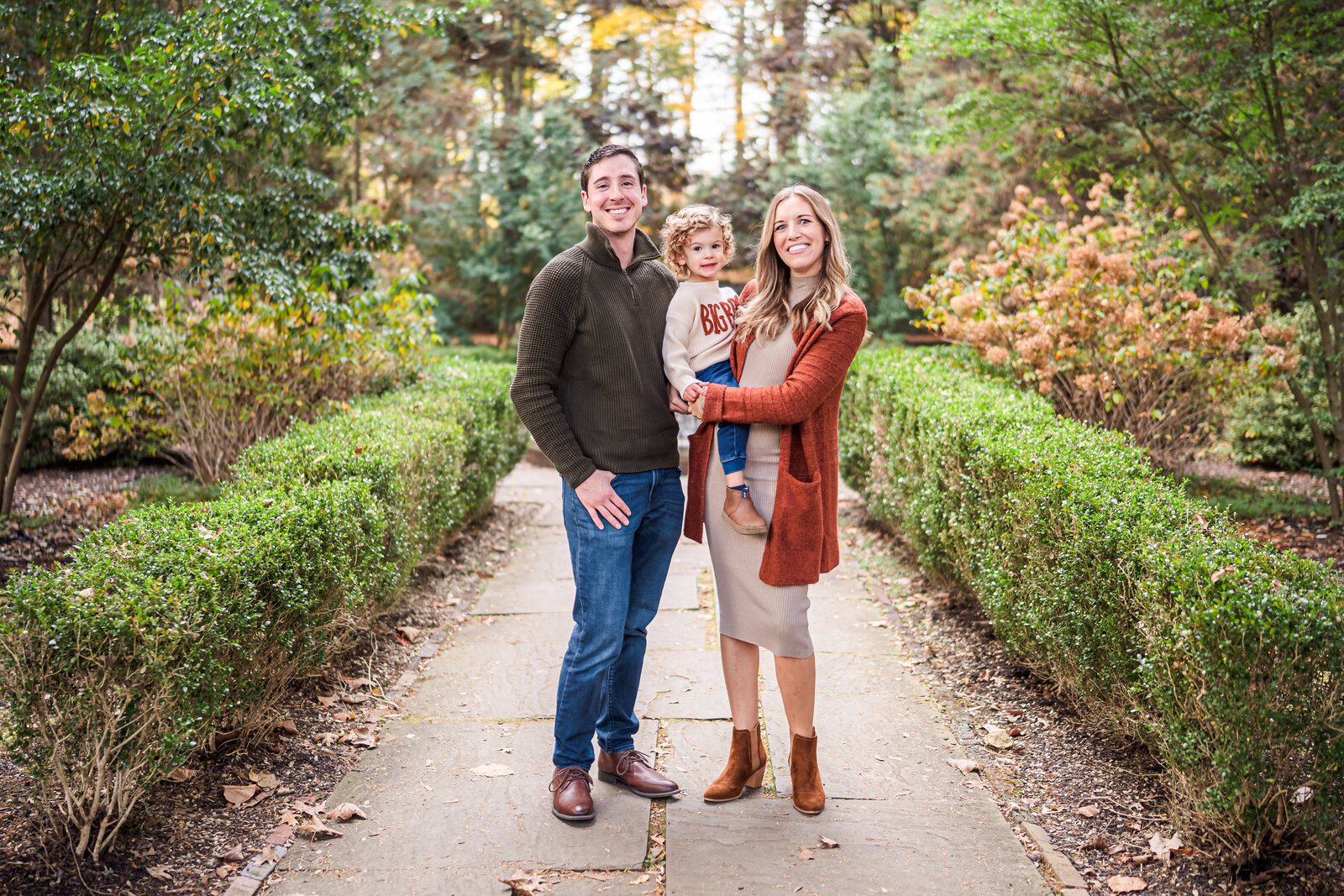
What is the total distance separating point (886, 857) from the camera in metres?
2.87

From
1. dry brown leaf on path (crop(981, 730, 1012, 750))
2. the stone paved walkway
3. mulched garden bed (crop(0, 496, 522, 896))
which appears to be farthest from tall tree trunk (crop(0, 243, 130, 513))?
dry brown leaf on path (crop(981, 730, 1012, 750))

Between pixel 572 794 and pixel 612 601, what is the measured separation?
0.64 meters

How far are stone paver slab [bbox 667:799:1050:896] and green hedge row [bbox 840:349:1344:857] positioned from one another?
1.89ft

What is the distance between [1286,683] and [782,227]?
1900mm

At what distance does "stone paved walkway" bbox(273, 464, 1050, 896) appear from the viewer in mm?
2766

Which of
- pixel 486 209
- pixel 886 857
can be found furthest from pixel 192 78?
pixel 486 209

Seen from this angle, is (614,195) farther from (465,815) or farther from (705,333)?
(465,815)

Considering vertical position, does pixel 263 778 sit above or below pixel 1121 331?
below

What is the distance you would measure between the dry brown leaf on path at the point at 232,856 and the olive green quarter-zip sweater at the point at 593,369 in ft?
4.82

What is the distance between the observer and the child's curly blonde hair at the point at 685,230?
3.03 m

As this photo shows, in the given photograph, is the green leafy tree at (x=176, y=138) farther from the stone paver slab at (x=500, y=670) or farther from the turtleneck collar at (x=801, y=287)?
the turtleneck collar at (x=801, y=287)

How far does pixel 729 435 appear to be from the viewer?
9.98ft

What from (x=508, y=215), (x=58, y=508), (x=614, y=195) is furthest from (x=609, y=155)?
(x=508, y=215)

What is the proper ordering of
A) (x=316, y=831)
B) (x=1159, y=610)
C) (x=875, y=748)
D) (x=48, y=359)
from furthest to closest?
(x=48, y=359), (x=875, y=748), (x=316, y=831), (x=1159, y=610)
